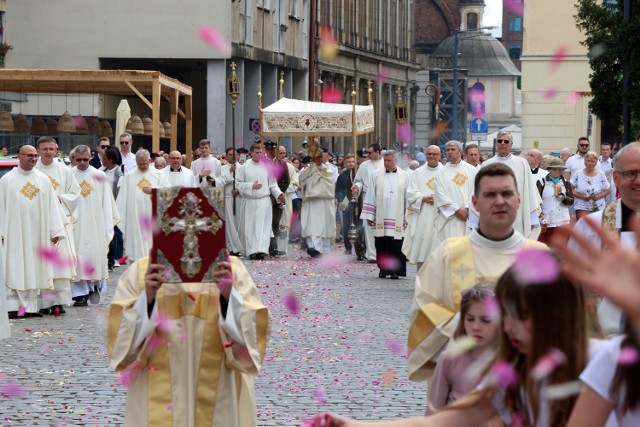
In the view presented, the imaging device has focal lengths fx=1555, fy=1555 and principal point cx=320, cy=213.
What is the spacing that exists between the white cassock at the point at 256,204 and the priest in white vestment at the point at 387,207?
3494 mm

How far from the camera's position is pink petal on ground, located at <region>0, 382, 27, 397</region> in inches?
406

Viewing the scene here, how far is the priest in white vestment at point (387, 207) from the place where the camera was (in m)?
22.0

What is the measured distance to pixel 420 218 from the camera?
63.7 ft

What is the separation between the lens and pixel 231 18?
43.4 meters

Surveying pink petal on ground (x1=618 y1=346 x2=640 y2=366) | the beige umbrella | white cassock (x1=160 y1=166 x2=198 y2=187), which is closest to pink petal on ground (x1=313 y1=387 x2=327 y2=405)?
pink petal on ground (x1=618 y1=346 x2=640 y2=366)

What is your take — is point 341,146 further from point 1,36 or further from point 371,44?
point 1,36

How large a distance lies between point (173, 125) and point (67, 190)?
11.7m

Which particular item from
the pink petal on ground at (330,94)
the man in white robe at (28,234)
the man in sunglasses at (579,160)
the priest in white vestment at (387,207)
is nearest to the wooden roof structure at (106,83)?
the priest in white vestment at (387,207)

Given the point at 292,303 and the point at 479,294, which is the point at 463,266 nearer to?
the point at 479,294

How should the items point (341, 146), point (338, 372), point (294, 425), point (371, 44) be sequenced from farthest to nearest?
point (371, 44) < point (341, 146) < point (338, 372) < point (294, 425)

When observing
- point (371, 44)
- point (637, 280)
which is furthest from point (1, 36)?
point (637, 280)

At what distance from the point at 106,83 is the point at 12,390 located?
18221 mm

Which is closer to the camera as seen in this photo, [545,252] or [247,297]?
[545,252]

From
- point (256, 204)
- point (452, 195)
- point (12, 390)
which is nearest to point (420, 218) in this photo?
point (452, 195)
